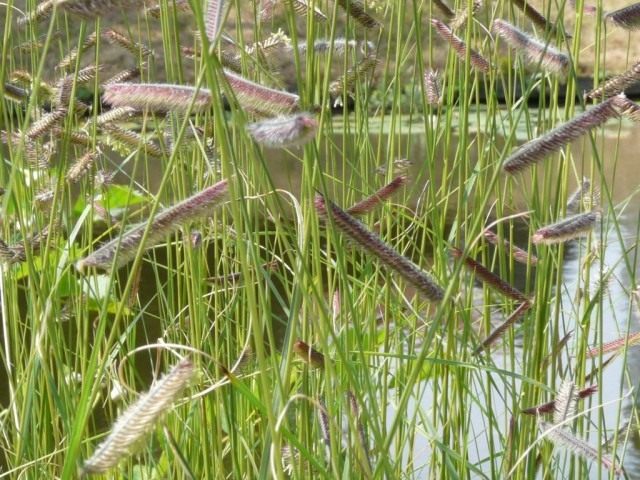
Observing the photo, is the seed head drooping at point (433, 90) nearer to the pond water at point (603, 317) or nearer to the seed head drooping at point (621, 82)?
the pond water at point (603, 317)

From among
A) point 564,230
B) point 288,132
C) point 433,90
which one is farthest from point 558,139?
point 433,90

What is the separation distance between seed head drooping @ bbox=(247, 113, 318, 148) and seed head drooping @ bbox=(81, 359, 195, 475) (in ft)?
0.36

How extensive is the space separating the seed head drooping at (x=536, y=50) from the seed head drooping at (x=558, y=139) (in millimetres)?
94

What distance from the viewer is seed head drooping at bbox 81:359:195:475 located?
46cm

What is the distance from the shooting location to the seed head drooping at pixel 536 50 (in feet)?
2.27

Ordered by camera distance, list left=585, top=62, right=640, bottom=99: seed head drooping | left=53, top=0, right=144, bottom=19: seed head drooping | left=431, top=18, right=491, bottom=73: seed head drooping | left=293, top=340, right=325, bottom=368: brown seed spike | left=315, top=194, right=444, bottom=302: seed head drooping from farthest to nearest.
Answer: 1. left=431, top=18, right=491, bottom=73: seed head drooping
2. left=585, top=62, right=640, bottom=99: seed head drooping
3. left=293, top=340, right=325, bottom=368: brown seed spike
4. left=315, top=194, right=444, bottom=302: seed head drooping
5. left=53, top=0, right=144, bottom=19: seed head drooping

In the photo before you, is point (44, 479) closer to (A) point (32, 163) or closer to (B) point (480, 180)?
(A) point (32, 163)

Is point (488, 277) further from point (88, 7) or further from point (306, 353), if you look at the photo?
point (88, 7)

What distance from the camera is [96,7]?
1.42 ft

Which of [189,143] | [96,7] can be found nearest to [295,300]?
[96,7]

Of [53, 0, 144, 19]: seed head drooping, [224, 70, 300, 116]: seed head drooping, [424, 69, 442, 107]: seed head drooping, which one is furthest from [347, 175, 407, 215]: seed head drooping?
[424, 69, 442, 107]: seed head drooping

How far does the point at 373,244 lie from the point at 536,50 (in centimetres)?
25

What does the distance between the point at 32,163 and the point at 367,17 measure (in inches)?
19.6

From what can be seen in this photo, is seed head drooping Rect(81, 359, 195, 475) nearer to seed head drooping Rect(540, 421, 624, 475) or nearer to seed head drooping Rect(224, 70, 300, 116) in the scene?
seed head drooping Rect(224, 70, 300, 116)
